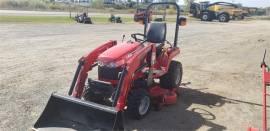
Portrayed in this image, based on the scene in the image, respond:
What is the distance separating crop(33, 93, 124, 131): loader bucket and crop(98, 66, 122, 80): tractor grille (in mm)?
717

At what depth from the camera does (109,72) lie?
20.0ft

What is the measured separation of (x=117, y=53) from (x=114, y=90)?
59 centimetres

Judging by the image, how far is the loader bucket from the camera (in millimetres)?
5422

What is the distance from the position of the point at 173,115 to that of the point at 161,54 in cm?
121

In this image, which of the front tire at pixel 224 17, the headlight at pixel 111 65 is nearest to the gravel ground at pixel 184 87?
the headlight at pixel 111 65

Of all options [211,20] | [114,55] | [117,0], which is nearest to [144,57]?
[114,55]

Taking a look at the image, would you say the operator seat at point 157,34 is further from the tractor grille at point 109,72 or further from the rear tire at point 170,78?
the tractor grille at point 109,72

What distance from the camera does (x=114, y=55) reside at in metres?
6.10

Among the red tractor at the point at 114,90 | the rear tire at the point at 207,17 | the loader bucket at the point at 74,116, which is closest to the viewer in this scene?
the loader bucket at the point at 74,116

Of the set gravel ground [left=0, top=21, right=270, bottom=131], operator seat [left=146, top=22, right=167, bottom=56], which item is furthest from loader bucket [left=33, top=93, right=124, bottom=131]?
operator seat [left=146, top=22, right=167, bottom=56]

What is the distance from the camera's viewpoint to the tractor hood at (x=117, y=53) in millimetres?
6047

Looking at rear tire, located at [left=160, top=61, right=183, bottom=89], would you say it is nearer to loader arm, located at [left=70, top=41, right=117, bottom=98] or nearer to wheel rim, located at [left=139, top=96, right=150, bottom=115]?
wheel rim, located at [left=139, top=96, right=150, bottom=115]

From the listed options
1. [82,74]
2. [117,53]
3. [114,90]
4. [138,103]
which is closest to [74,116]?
[114,90]

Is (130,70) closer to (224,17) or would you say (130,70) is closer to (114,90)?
(114,90)
